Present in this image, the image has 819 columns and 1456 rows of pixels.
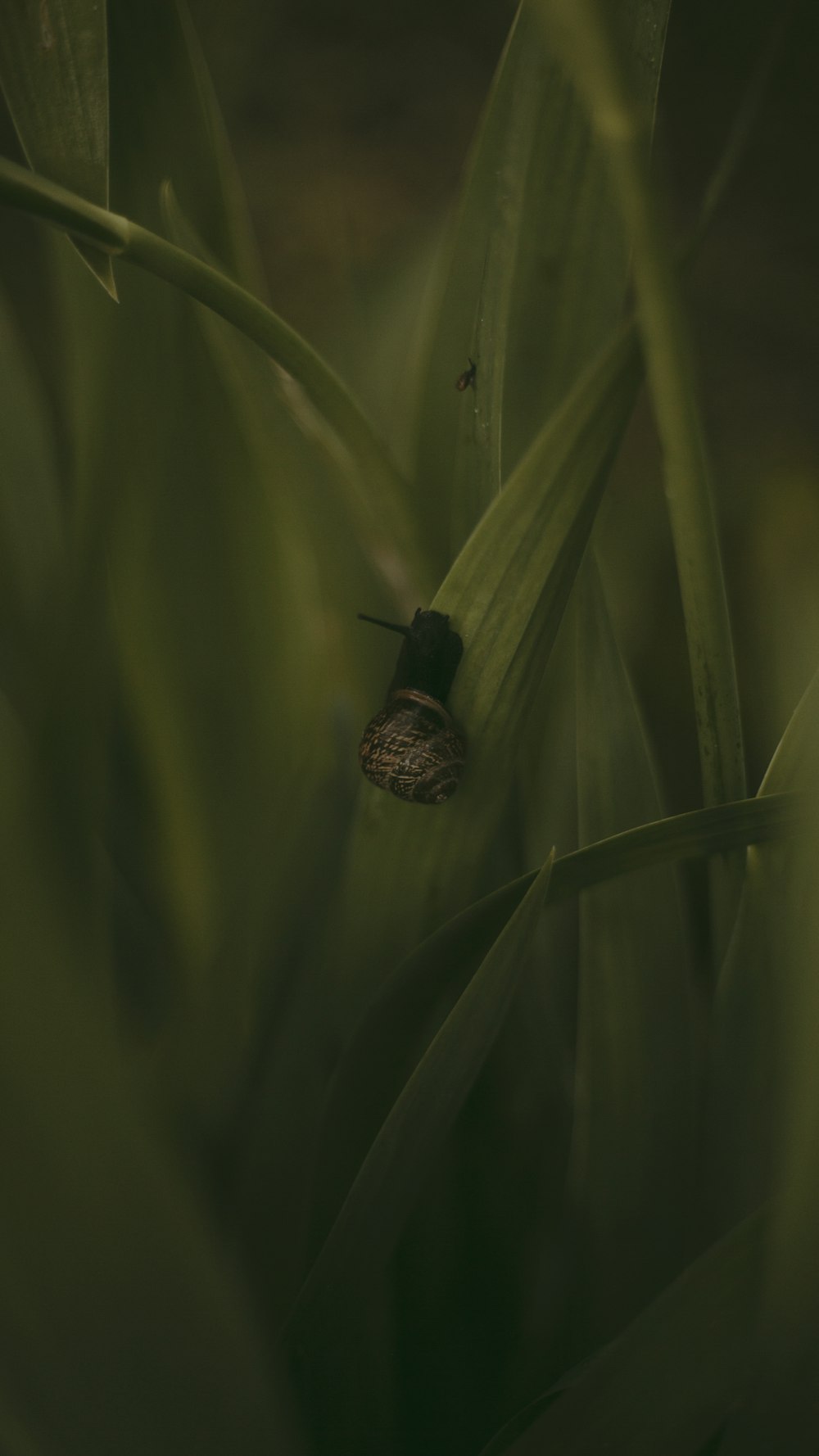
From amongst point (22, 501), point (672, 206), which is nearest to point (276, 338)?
point (22, 501)

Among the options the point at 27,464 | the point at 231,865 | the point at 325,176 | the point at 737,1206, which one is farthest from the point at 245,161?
the point at 737,1206

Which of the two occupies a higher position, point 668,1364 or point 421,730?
point 421,730

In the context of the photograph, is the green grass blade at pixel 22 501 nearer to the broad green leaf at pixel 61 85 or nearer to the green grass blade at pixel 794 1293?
the broad green leaf at pixel 61 85

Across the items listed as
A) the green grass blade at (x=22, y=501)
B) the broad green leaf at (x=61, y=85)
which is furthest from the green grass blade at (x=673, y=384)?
the green grass blade at (x=22, y=501)

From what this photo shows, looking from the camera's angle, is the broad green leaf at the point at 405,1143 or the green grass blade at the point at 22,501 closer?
the broad green leaf at the point at 405,1143

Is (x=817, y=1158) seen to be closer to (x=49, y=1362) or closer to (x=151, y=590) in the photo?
(x=49, y=1362)

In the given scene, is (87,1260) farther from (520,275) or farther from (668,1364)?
(520,275)
